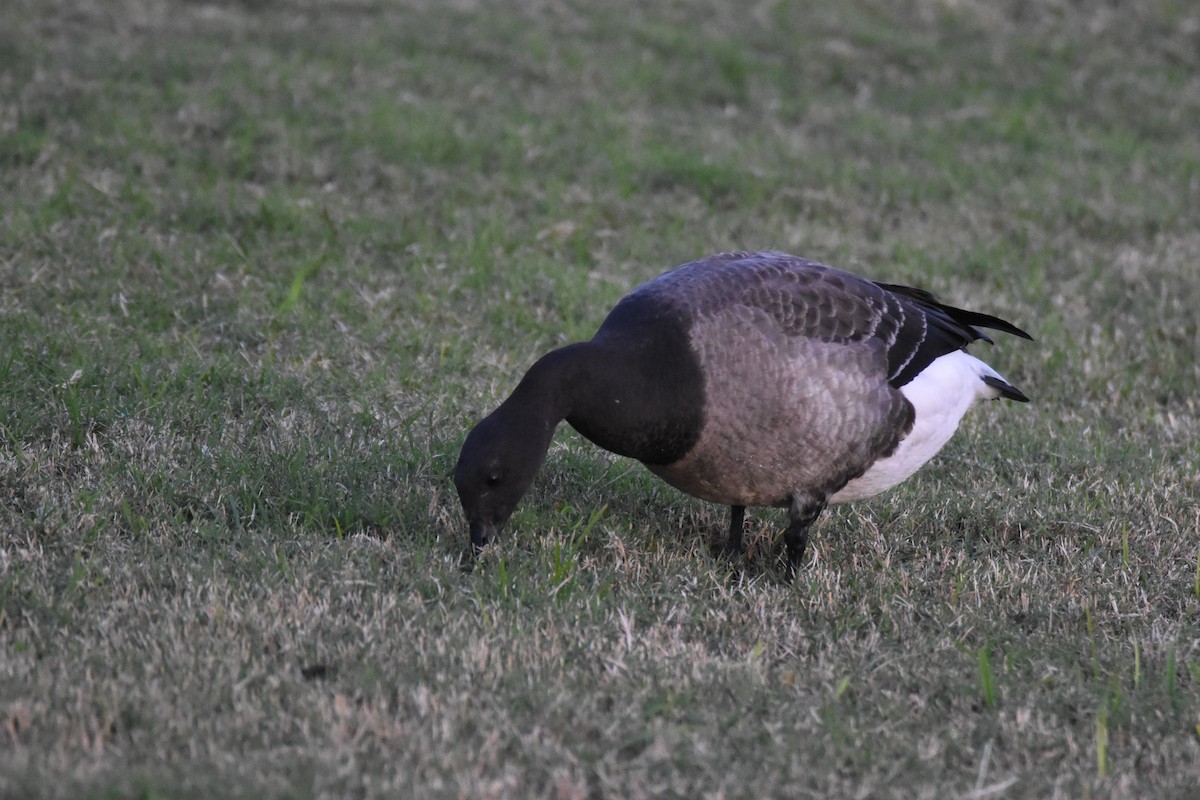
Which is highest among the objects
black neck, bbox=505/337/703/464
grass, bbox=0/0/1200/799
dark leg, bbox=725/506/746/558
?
black neck, bbox=505/337/703/464

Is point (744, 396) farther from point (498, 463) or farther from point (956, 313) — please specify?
point (956, 313)

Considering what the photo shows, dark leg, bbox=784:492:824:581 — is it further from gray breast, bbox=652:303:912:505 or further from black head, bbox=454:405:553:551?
black head, bbox=454:405:553:551

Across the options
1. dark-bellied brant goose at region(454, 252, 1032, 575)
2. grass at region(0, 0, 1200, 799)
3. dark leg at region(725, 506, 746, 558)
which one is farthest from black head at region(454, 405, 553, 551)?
dark leg at region(725, 506, 746, 558)

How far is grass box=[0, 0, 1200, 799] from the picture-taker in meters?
3.48

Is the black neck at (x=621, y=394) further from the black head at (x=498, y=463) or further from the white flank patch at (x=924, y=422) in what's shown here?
the white flank patch at (x=924, y=422)

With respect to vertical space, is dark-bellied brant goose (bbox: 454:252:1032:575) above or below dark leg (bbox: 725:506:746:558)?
above

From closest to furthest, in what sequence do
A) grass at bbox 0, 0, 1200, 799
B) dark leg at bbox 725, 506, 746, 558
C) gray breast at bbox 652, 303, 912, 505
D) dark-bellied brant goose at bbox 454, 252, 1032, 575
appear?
grass at bbox 0, 0, 1200, 799
dark-bellied brant goose at bbox 454, 252, 1032, 575
gray breast at bbox 652, 303, 912, 505
dark leg at bbox 725, 506, 746, 558

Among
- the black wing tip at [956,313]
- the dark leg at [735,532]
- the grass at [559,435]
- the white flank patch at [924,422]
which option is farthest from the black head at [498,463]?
the black wing tip at [956,313]

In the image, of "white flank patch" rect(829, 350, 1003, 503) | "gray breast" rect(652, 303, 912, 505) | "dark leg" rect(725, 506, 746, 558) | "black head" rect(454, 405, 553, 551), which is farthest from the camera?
Result: "dark leg" rect(725, 506, 746, 558)

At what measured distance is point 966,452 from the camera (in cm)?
597

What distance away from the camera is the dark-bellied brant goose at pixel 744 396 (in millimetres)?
4141

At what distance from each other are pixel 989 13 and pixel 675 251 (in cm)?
645

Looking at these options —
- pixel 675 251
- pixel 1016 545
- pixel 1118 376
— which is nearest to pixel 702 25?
pixel 675 251

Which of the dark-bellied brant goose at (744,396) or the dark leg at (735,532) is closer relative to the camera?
the dark-bellied brant goose at (744,396)
